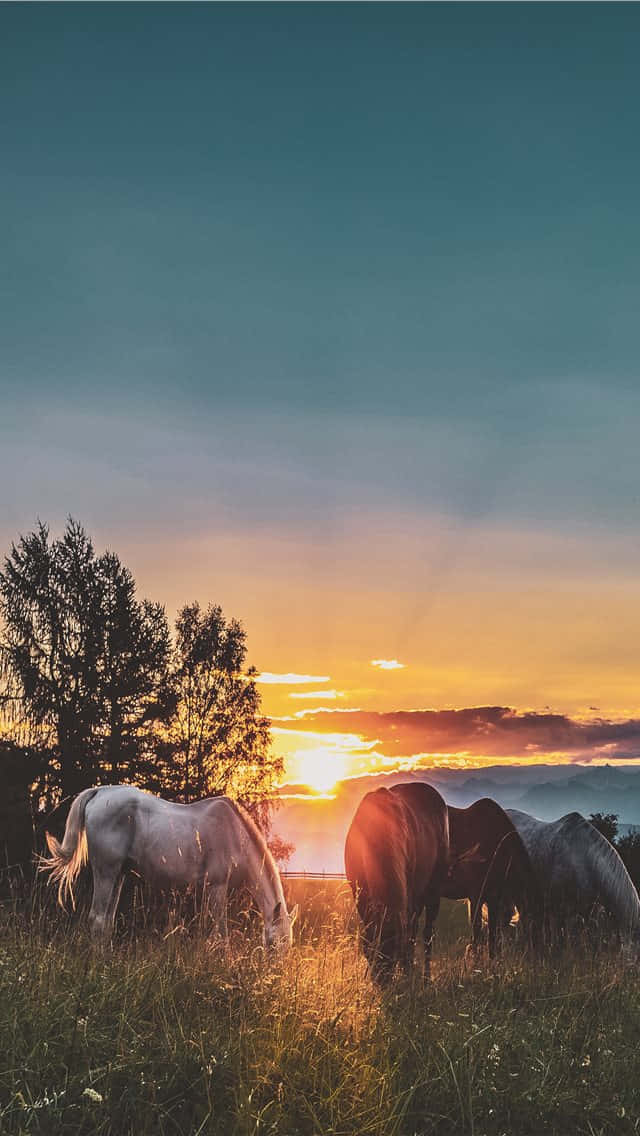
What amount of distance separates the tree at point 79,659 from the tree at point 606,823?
13120 mm

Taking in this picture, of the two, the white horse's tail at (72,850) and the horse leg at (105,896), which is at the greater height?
the white horse's tail at (72,850)

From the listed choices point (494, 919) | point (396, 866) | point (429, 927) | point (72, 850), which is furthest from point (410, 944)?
point (72, 850)

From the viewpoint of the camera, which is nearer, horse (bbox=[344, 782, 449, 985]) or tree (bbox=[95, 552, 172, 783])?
horse (bbox=[344, 782, 449, 985])

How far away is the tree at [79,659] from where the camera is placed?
27922 mm

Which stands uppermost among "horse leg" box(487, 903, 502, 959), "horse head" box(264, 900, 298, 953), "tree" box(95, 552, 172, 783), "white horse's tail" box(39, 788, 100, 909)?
"tree" box(95, 552, 172, 783)

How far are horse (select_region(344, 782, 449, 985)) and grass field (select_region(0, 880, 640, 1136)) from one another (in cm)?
126

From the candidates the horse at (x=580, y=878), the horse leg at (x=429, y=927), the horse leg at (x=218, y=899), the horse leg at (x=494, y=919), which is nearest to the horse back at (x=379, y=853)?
the horse leg at (x=429, y=927)

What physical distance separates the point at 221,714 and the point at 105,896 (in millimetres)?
20498

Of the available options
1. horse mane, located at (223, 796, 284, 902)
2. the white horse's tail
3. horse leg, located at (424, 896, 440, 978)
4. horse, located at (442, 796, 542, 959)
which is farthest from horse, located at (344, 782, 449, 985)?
the white horse's tail

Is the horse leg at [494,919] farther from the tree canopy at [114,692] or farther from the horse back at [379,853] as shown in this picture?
the tree canopy at [114,692]

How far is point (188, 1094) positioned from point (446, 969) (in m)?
4.18

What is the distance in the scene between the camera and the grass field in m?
5.15

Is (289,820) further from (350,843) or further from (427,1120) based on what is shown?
(427,1120)

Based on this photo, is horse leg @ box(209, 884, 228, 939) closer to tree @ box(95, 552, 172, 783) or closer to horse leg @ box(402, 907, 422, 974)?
horse leg @ box(402, 907, 422, 974)
